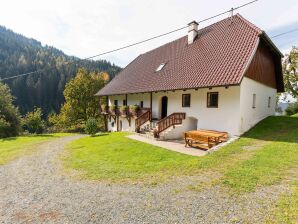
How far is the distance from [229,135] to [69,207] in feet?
33.8

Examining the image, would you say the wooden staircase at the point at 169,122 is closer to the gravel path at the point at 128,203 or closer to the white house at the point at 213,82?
the white house at the point at 213,82

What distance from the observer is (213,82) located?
12.9m

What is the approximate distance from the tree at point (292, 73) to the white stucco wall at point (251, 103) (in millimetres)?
14376

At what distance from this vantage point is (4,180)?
340 inches

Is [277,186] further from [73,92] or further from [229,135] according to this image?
[73,92]

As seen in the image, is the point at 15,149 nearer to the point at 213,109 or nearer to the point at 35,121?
the point at 35,121

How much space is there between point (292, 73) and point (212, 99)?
73.3 ft

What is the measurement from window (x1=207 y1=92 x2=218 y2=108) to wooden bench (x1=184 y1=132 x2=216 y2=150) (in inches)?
114

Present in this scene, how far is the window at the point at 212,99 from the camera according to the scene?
14.1 m

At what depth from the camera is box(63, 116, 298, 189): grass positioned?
720 cm

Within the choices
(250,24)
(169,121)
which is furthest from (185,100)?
(250,24)

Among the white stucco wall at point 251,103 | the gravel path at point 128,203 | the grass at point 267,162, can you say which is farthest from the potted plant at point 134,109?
the gravel path at point 128,203

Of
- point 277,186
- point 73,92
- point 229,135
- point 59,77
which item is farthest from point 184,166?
point 59,77

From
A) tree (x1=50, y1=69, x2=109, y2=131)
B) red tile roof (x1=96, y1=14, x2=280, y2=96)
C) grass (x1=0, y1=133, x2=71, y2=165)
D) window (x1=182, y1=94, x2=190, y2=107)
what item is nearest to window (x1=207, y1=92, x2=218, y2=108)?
red tile roof (x1=96, y1=14, x2=280, y2=96)
